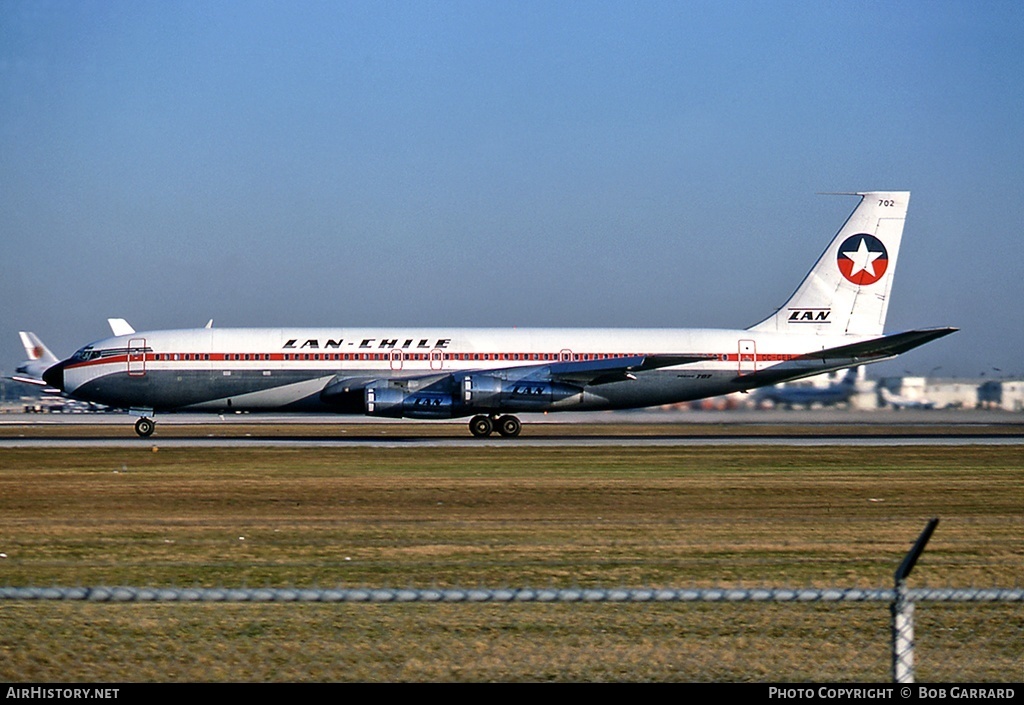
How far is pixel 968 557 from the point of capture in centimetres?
1811

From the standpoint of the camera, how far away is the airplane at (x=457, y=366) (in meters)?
50.5

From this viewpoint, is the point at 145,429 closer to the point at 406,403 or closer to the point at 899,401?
the point at 406,403

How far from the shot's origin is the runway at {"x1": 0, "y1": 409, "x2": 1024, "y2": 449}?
150ft

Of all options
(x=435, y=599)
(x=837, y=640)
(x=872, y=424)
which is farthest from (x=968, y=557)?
(x=872, y=424)

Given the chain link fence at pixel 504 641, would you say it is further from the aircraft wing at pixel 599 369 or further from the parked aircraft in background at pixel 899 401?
the parked aircraft in background at pixel 899 401

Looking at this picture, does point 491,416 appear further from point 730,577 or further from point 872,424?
point 730,577

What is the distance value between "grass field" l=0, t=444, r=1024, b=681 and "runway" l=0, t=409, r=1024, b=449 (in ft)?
23.7

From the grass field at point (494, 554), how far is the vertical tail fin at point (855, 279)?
1559cm

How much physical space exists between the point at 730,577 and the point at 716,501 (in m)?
9.82

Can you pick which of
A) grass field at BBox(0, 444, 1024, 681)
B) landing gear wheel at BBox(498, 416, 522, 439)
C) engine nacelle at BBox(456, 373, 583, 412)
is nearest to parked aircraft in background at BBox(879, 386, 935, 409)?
engine nacelle at BBox(456, 373, 583, 412)

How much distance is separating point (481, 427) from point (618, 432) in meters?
8.05

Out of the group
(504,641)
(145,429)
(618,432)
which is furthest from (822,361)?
(504,641)

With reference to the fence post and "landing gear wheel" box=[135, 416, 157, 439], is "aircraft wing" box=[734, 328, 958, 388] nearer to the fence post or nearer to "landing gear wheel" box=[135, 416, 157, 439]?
"landing gear wheel" box=[135, 416, 157, 439]

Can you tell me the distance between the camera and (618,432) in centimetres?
5619
